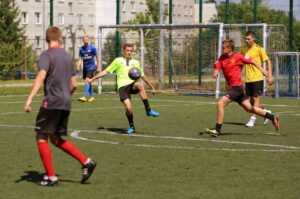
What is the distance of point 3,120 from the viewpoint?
47.4ft

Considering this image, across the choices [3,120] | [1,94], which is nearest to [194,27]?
[1,94]

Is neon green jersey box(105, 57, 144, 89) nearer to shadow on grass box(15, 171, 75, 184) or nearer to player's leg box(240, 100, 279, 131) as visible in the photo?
player's leg box(240, 100, 279, 131)

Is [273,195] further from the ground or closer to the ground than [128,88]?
closer to the ground

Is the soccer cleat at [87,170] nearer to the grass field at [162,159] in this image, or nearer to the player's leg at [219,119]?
the grass field at [162,159]

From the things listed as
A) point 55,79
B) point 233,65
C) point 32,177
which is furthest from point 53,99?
point 233,65

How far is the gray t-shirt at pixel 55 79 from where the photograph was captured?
716 centimetres

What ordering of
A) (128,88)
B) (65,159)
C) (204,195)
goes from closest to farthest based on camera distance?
(204,195), (65,159), (128,88)

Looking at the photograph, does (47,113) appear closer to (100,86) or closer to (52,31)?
(52,31)

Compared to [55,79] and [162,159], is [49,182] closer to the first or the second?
[55,79]

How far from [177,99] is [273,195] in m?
14.6

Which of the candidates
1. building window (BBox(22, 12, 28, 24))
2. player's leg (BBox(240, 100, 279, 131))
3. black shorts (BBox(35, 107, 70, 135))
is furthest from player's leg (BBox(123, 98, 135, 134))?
building window (BBox(22, 12, 28, 24))

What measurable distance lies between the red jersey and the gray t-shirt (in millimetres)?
4909

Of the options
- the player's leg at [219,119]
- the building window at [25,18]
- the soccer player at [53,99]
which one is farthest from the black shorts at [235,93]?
the building window at [25,18]

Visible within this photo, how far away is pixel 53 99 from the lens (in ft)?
23.5
